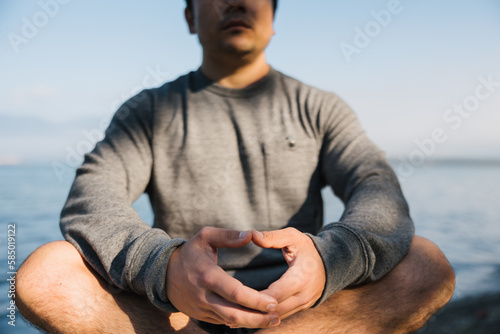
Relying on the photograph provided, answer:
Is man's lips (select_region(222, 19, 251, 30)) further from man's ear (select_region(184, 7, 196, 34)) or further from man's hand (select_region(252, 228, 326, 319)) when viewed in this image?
man's hand (select_region(252, 228, 326, 319))

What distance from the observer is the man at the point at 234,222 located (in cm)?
81

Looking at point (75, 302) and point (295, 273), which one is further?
point (75, 302)

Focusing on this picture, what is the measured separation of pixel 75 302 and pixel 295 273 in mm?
511

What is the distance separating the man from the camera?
81 cm

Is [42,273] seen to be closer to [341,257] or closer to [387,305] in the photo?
[341,257]

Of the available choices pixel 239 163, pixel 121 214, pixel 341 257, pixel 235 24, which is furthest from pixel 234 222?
pixel 235 24

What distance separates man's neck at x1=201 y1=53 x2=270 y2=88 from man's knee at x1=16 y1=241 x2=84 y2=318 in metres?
0.80

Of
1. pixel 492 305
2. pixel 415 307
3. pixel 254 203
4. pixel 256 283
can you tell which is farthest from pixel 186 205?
pixel 492 305

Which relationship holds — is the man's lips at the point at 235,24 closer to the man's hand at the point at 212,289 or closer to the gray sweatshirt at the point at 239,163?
the gray sweatshirt at the point at 239,163

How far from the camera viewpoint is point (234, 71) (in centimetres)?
145

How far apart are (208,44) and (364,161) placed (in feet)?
2.23

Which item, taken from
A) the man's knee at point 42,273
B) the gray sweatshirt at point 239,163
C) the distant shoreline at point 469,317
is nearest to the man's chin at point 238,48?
the gray sweatshirt at point 239,163

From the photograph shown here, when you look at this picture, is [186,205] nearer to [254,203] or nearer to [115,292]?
[254,203]

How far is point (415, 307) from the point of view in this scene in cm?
99
